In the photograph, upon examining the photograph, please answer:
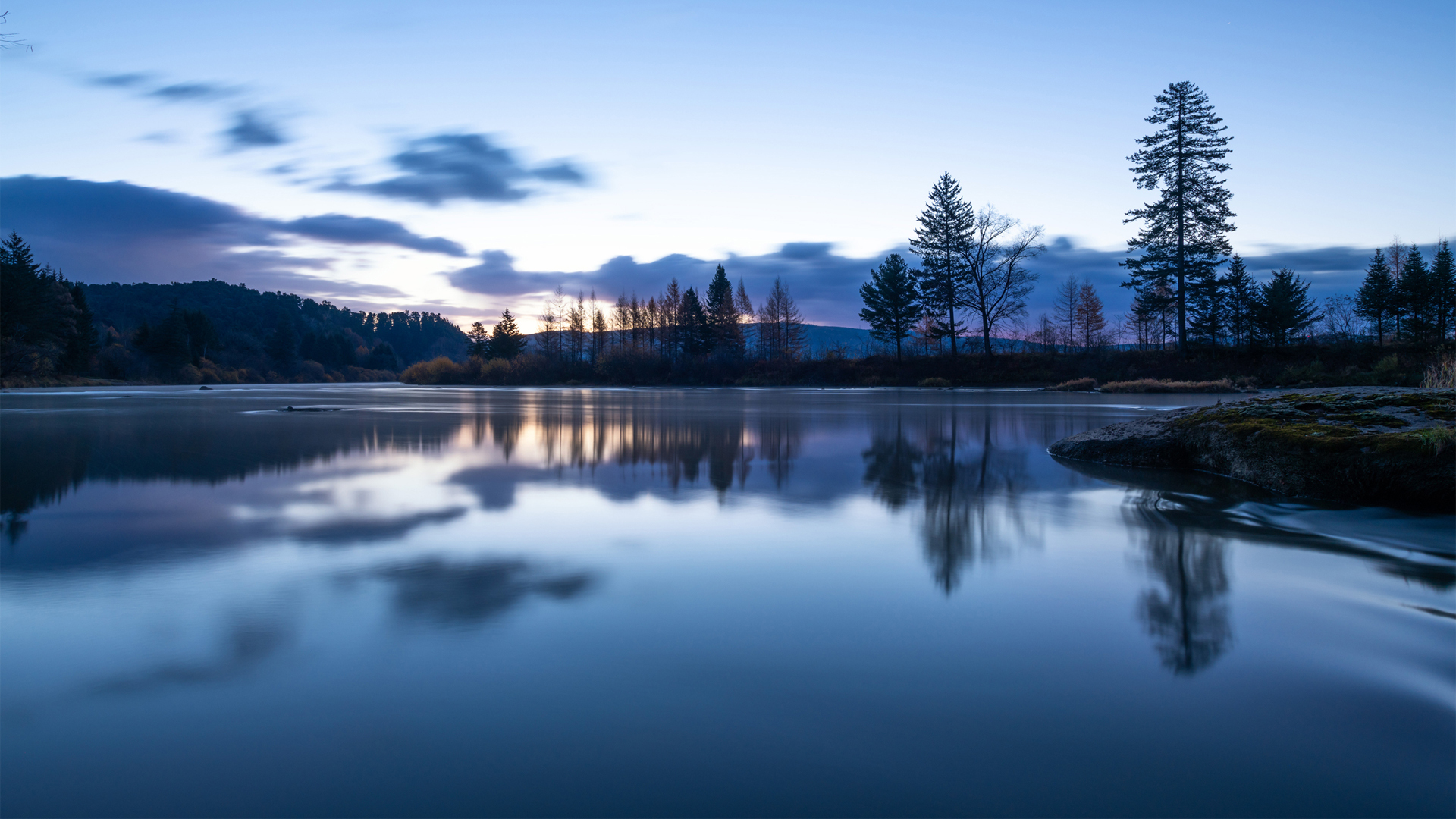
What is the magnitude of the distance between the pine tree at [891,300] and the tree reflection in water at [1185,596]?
49.6m

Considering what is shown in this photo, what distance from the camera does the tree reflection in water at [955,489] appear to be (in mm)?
3938

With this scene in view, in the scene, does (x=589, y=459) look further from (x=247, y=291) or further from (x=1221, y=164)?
(x=247, y=291)

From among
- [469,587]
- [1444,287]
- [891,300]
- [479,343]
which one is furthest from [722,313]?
[469,587]

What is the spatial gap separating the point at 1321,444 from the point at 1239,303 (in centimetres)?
4669

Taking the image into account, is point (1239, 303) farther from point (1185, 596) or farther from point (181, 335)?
point (181, 335)

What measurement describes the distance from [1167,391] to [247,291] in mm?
184973

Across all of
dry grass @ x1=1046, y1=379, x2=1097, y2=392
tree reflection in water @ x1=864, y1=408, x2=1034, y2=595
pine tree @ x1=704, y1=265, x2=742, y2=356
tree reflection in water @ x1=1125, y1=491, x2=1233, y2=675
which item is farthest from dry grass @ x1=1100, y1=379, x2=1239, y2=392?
pine tree @ x1=704, y1=265, x2=742, y2=356

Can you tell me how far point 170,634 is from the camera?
103 inches

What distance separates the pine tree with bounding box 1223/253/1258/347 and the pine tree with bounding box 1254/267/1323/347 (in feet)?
1.62

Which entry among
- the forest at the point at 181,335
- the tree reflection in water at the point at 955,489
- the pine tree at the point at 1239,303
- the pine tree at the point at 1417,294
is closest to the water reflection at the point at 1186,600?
the tree reflection in water at the point at 955,489

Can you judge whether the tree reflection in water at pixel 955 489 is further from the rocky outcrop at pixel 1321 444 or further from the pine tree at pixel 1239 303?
the pine tree at pixel 1239 303

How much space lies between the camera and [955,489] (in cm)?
593

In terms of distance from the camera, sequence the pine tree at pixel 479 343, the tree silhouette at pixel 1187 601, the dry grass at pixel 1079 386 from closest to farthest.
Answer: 1. the tree silhouette at pixel 1187 601
2. the dry grass at pixel 1079 386
3. the pine tree at pixel 479 343

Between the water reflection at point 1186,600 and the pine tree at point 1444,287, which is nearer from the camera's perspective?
the water reflection at point 1186,600
